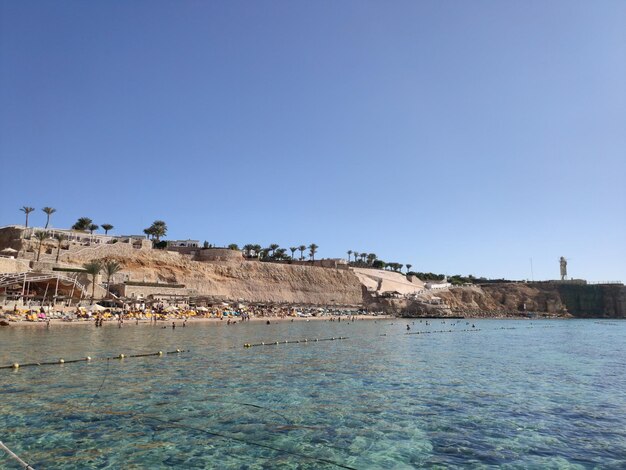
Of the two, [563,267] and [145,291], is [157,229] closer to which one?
[145,291]

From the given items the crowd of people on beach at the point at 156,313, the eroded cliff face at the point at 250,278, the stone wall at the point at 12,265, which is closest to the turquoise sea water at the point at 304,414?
the crowd of people on beach at the point at 156,313

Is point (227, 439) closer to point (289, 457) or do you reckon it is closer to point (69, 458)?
point (289, 457)

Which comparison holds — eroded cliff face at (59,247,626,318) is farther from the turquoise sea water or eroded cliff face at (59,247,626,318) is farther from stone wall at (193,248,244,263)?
the turquoise sea water

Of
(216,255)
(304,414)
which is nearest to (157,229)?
(216,255)

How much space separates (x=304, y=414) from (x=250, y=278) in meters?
70.5

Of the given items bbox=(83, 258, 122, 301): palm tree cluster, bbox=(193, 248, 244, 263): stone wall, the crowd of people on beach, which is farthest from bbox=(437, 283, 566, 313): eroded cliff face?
bbox=(83, 258, 122, 301): palm tree cluster

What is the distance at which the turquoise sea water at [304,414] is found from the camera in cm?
848

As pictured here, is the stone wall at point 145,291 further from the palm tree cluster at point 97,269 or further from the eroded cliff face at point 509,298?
the eroded cliff face at point 509,298

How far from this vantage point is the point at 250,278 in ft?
266

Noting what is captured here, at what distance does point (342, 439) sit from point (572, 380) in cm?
1304

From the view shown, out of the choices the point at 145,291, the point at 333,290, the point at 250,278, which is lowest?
the point at 145,291

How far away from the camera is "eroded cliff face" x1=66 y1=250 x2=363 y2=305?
68.6 metres

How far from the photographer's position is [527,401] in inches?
537

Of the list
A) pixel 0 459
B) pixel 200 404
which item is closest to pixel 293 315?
pixel 200 404
